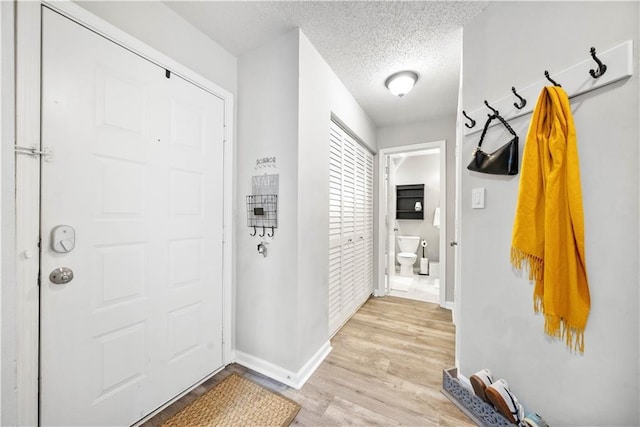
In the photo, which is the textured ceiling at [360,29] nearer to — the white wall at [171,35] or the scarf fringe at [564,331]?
the white wall at [171,35]

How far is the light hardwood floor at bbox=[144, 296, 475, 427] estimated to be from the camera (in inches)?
52.3

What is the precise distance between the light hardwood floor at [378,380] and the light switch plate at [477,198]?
4.03 ft

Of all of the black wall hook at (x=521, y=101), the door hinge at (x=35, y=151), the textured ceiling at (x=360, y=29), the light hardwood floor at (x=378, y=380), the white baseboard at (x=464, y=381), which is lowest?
the light hardwood floor at (x=378, y=380)

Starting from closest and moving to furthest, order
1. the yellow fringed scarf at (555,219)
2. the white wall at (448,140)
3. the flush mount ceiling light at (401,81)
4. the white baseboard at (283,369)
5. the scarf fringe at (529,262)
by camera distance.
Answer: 1. the yellow fringed scarf at (555,219)
2. the scarf fringe at (529,262)
3. the white baseboard at (283,369)
4. the flush mount ceiling light at (401,81)
5. the white wall at (448,140)

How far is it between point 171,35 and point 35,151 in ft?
3.39

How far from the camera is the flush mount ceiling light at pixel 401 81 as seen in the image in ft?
6.82

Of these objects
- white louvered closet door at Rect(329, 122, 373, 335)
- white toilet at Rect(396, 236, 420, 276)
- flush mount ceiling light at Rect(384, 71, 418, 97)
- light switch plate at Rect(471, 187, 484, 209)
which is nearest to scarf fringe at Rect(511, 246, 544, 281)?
light switch plate at Rect(471, 187, 484, 209)

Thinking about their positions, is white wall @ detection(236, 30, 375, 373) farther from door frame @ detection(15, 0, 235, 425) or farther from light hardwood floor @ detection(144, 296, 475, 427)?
door frame @ detection(15, 0, 235, 425)

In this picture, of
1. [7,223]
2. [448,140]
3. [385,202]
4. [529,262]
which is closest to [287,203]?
[7,223]

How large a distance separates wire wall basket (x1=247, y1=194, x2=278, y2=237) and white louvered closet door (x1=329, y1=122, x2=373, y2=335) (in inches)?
26.1

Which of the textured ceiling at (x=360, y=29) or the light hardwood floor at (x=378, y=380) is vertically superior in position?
the textured ceiling at (x=360, y=29)

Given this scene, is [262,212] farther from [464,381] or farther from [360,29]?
[464,381]

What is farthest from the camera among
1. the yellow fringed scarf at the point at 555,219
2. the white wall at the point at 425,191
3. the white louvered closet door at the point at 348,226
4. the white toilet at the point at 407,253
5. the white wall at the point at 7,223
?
the white wall at the point at 425,191

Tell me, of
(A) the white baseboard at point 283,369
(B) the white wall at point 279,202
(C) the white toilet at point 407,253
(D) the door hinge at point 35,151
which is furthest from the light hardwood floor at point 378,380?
(C) the white toilet at point 407,253
